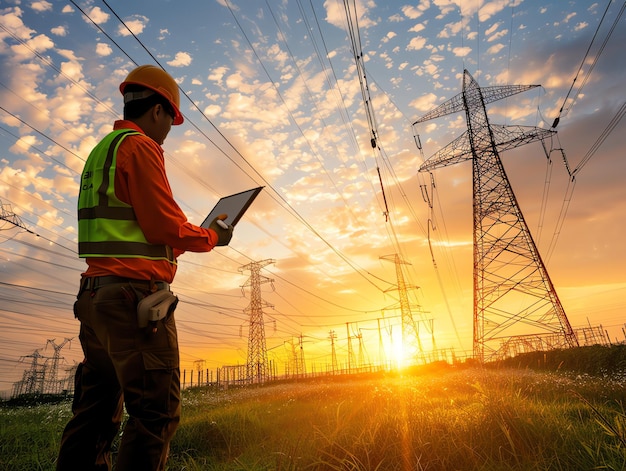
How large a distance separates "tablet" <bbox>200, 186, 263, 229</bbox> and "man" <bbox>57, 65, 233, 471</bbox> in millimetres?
277

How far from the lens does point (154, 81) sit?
2.02 meters

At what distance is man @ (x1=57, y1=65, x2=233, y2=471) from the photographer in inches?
59.1

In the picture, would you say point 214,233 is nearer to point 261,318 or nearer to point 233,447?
point 233,447

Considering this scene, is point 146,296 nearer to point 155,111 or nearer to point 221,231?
point 221,231

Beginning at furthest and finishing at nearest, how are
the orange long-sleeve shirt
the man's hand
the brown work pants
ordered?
the man's hand → the orange long-sleeve shirt → the brown work pants

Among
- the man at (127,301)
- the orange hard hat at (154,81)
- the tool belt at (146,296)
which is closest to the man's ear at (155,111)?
the orange hard hat at (154,81)

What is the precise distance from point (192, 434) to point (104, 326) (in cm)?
370

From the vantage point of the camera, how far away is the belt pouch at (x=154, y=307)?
1512mm

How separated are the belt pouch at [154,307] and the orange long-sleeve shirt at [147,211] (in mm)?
130

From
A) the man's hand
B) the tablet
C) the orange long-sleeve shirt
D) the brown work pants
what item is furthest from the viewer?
the tablet

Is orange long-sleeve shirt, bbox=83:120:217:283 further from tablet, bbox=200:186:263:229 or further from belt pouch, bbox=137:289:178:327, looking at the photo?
tablet, bbox=200:186:263:229

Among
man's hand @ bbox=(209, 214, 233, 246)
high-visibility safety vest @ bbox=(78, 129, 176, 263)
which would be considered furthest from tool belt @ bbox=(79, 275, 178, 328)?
man's hand @ bbox=(209, 214, 233, 246)

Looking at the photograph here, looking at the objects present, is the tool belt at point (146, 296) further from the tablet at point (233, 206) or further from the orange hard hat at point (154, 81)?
the orange hard hat at point (154, 81)

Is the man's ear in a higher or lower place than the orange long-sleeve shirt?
higher
